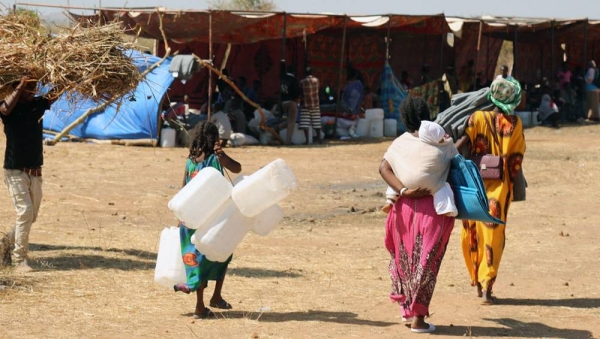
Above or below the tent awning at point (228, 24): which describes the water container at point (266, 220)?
below

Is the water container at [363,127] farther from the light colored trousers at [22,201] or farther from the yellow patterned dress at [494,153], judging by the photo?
the yellow patterned dress at [494,153]

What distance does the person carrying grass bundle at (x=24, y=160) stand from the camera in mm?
8008

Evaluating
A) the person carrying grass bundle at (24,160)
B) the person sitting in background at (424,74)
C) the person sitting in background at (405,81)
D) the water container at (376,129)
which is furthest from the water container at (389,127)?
the person carrying grass bundle at (24,160)

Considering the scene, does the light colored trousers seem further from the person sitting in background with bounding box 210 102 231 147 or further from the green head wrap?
the person sitting in background with bounding box 210 102 231 147

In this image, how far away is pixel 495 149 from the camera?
24.7 feet

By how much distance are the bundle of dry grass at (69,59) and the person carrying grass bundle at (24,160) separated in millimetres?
769

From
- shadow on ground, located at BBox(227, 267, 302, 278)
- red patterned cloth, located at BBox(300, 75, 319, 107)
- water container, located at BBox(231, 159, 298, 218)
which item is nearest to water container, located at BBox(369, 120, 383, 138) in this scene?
red patterned cloth, located at BBox(300, 75, 319, 107)

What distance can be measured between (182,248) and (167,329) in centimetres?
52

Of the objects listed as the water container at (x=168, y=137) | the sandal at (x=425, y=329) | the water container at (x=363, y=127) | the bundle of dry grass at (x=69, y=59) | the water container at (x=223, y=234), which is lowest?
the water container at (x=363, y=127)

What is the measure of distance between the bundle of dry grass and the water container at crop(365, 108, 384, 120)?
1461cm

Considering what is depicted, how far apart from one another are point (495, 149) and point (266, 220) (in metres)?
1.89

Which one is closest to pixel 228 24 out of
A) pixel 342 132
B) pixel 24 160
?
pixel 342 132

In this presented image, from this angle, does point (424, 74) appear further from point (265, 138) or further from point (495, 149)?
point (495, 149)

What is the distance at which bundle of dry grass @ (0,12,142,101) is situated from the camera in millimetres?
6969
